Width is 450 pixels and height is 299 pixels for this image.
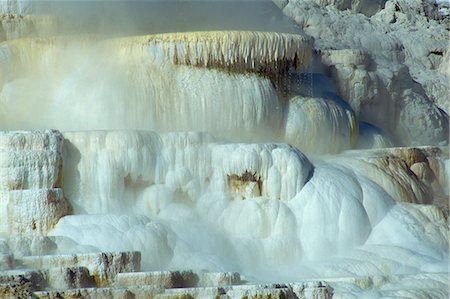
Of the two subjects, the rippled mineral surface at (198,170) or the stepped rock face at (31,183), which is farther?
the stepped rock face at (31,183)

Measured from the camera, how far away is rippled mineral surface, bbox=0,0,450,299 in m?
9.18

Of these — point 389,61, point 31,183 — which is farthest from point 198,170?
point 389,61

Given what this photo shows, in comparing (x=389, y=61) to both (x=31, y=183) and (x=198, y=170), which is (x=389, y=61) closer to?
(x=198, y=170)

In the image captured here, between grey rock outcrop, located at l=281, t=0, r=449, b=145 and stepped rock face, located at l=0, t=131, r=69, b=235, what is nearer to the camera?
stepped rock face, located at l=0, t=131, r=69, b=235

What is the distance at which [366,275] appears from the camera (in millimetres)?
10023

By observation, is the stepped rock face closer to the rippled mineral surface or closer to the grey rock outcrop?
the rippled mineral surface

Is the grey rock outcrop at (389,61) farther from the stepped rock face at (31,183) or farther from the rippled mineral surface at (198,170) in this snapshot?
the stepped rock face at (31,183)

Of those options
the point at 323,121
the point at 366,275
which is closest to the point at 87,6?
the point at 323,121

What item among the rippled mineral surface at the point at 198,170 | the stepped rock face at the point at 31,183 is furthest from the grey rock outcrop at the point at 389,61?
the stepped rock face at the point at 31,183

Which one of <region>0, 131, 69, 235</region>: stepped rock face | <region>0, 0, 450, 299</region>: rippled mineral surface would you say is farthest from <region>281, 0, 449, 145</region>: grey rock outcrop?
<region>0, 131, 69, 235</region>: stepped rock face

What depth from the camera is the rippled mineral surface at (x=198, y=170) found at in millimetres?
9180

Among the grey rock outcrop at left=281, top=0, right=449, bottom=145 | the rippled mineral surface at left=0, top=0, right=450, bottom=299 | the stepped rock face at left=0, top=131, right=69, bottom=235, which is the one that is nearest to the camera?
the rippled mineral surface at left=0, top=0, right=450, bottom=299

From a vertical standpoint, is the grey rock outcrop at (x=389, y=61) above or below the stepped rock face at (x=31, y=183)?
above

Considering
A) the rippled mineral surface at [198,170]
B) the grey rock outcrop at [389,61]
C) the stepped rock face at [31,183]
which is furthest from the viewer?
the grey rock outcrop at [389,61]
